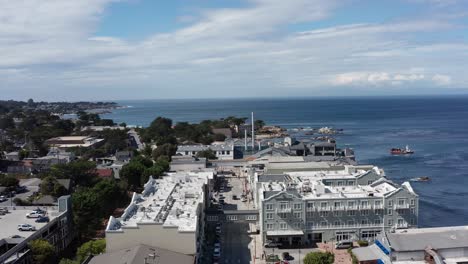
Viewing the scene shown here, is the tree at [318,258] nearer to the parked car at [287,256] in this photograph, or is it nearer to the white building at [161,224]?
the parked car at [287,256]

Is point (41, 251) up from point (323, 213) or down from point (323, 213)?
down

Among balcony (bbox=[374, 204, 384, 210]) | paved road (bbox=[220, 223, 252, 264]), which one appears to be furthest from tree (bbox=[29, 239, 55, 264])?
balcony (bbox=[374, 204, 384, 210])

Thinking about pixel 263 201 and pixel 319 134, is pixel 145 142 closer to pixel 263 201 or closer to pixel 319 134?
pixel 319 134

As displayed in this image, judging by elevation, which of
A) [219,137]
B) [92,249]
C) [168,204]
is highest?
[168,204]

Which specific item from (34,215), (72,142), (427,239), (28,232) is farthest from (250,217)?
(72,142)

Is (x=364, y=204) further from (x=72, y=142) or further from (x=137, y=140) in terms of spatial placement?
(x=137, y=140)

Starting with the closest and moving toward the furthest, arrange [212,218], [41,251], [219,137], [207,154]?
[41,251] → [212,218] → [207,154] → [219,137]
